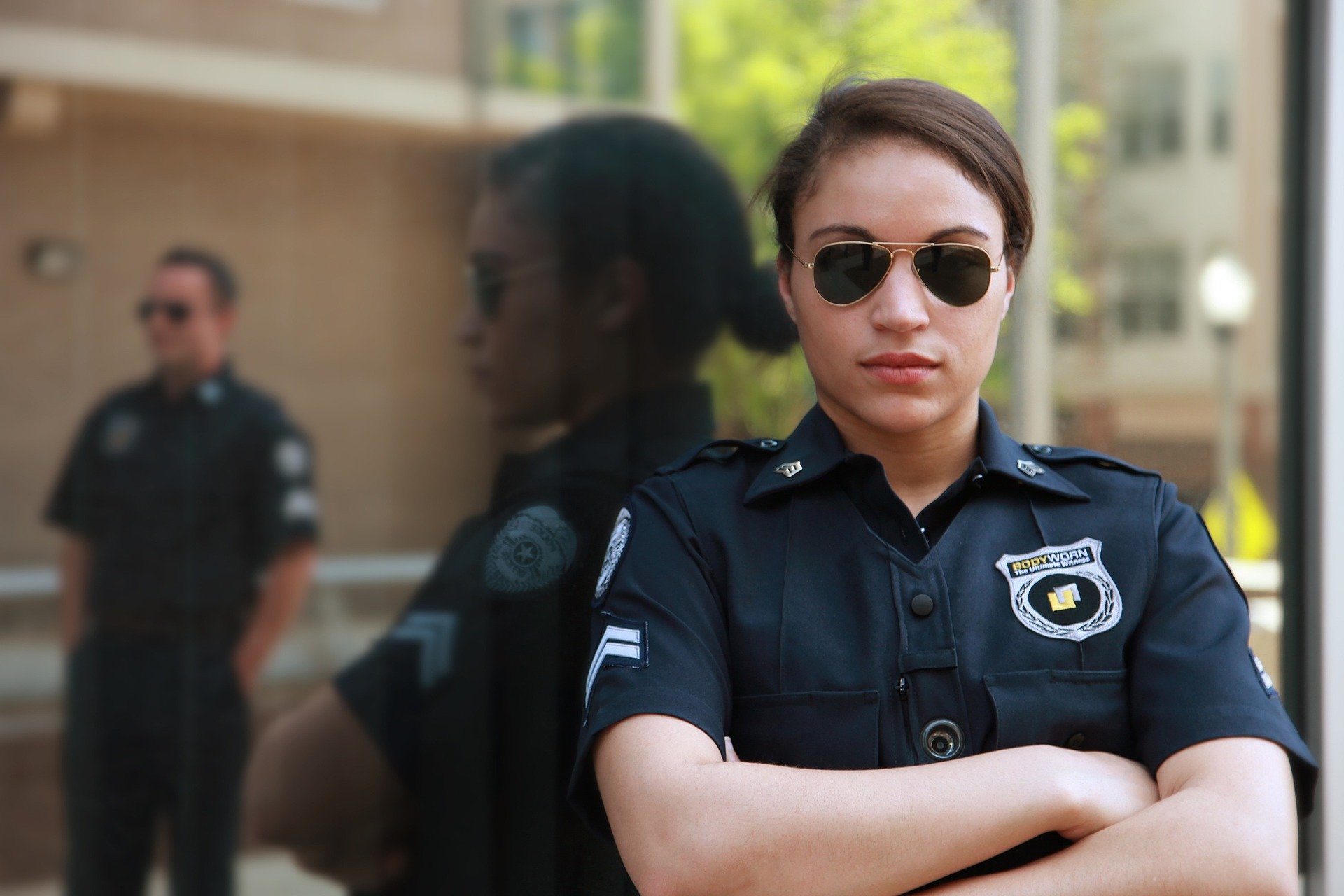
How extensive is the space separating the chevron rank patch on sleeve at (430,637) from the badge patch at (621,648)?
69 cm

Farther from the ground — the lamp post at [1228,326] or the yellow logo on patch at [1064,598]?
the lamp post at [1228,326]

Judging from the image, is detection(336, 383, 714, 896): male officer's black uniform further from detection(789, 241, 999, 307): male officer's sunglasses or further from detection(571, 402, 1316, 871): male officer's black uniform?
detection(789, 241, 999, 307): male officer's sunglasses

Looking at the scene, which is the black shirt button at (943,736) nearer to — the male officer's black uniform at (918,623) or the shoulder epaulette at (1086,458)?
the male officer's black uniform at (918,623)

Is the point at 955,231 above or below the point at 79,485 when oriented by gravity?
above

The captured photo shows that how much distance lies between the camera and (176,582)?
181cm

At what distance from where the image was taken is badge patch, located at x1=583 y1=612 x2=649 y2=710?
122cm

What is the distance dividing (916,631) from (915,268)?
1.22ft

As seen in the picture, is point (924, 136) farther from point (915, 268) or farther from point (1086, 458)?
point (1086, 458)

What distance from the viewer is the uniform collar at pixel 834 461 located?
136 cm

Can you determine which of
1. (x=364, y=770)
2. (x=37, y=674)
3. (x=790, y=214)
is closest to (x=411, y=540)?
(x=364, y=770)

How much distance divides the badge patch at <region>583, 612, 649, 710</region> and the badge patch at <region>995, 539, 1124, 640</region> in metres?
0.40

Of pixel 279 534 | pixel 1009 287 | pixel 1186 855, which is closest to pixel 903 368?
pixel 1009 287

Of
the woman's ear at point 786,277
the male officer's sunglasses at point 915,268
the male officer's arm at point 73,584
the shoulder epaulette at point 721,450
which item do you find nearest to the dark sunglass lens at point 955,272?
the male officer's sunglasses at point 915,268

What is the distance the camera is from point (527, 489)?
1.88 m
